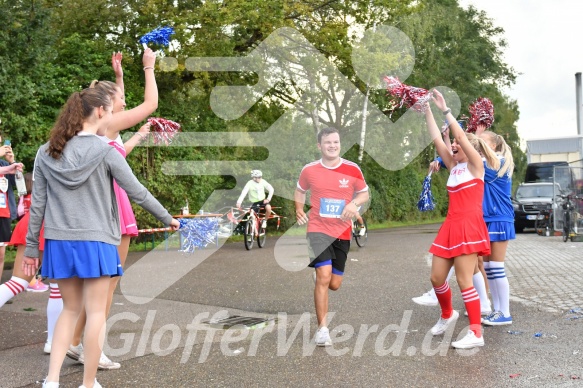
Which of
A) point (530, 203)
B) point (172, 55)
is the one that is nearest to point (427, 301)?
point (172, 55)

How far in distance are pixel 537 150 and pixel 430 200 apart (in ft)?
87.3

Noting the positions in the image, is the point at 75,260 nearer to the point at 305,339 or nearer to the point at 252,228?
the point at 305,339

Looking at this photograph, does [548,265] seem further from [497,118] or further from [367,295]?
[497,118]

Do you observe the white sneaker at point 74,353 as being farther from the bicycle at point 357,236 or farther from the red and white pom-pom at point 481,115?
the bicycle at point 357,236

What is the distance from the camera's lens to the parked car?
967 inches

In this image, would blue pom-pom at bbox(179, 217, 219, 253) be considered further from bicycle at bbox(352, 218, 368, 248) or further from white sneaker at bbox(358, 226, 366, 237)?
white sneaker at bbox(358, 226, 366, 237)

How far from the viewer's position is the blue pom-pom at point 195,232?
4.99 meters

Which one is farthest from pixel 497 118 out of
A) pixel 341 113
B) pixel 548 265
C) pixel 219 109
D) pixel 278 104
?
pixel 548 265

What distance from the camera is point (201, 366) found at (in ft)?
17.2

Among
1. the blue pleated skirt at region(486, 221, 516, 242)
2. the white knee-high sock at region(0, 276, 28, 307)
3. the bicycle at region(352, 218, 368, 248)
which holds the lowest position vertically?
the bicycle at region(352, 218, 368, 248)

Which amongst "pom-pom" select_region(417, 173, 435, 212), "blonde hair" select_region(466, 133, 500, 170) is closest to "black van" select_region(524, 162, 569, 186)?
"pom-pom" select_region(417, 173, 435, 212)

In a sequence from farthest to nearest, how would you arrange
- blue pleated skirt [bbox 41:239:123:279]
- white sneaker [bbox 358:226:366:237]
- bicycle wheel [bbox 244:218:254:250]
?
white sneaker [bbox 358:226:366:237]
bicycle wheel [bbox 244:218:254:250]
blue pleated skirt [bbox 41:239:123:279]

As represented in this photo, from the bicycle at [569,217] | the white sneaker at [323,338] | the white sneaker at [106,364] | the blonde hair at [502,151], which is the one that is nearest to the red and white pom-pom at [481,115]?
the blonde hair at [502,151]

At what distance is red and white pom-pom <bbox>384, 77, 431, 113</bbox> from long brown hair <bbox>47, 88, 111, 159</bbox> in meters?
2.45
